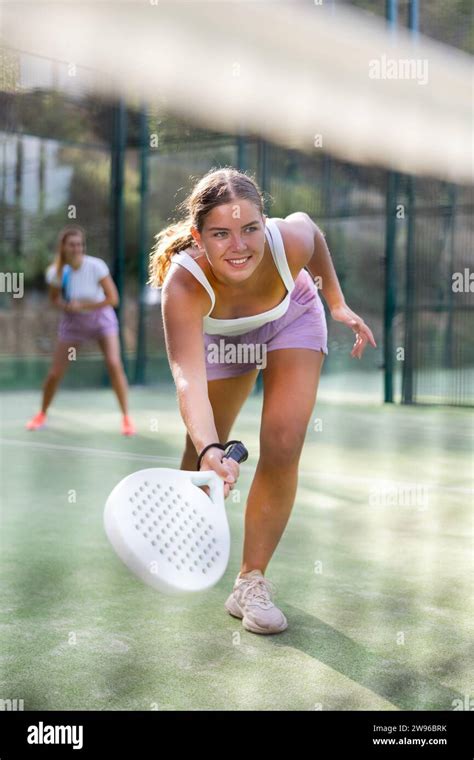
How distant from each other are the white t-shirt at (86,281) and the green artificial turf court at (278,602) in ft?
3.45

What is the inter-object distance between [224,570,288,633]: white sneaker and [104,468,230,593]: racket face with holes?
24.4 inches

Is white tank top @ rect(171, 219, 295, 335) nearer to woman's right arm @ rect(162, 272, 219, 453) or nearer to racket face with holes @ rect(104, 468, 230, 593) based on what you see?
woman's right arm @ rect(162, 272, 219, 453)

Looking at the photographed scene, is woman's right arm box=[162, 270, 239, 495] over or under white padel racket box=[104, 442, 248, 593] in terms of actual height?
over

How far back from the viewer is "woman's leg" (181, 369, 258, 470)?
228cm

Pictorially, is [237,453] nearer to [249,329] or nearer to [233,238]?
[233,238]

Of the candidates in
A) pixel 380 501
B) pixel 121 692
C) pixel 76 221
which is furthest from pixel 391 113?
pixel 121 692

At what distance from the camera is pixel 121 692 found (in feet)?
5.72

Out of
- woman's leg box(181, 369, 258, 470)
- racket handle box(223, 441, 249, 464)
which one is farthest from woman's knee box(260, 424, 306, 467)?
racket handle box(223, 441, 249, 464)

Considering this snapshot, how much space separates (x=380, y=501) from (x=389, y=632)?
1489 mm

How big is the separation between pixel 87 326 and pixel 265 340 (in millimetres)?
3135

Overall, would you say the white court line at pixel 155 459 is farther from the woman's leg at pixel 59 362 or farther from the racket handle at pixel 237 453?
the racket handle at pixel 237 453

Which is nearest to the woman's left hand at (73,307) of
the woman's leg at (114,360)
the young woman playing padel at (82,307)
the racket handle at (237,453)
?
the young woman playing padel at (82,307)

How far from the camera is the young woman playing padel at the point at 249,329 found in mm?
1801

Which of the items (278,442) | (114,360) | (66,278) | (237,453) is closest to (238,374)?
(278,442)
